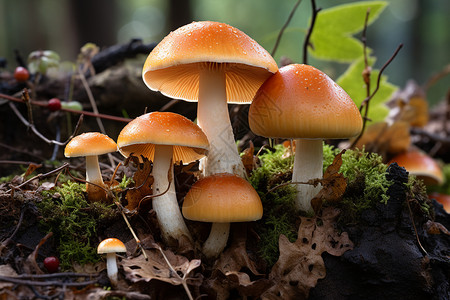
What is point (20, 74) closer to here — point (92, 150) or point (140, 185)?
point (92, 150)

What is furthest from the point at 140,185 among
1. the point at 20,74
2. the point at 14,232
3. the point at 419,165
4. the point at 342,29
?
the point at 419,165

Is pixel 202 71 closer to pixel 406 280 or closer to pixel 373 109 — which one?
pixel 406 280

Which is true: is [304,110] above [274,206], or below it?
above

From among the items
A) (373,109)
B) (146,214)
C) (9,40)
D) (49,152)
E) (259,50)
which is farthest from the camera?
(9,40)

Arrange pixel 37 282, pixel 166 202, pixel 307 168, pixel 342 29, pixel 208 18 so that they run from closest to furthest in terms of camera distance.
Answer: pixel 37 282 → pixel 166 202 → pixel 307 168 → pixel 342 29 → pixel 208 18

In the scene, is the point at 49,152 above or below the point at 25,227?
below

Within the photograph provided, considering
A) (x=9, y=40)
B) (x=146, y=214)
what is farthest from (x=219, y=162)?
(x=9, y=40)

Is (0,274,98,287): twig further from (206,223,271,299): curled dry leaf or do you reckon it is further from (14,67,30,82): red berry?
(14,67,30,82): red berry
